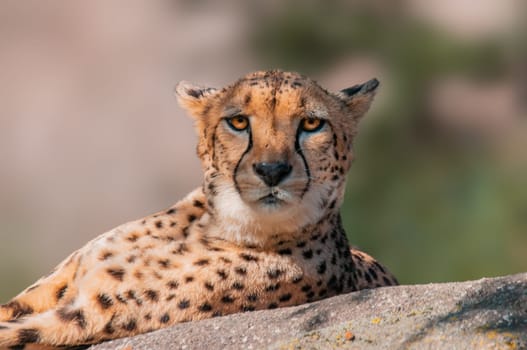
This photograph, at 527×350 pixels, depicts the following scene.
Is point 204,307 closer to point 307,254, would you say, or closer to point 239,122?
point 307,254

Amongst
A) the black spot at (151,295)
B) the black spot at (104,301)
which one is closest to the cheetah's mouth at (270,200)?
the black spot at (151,295)

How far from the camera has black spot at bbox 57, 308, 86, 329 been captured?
9.50ft

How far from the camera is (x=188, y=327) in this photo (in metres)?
2.84

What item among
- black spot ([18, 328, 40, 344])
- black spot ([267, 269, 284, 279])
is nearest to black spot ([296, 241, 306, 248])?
black spot ([267, 269, 284, 279])

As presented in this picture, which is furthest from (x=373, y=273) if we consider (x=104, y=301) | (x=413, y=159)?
(x=413, y=159)

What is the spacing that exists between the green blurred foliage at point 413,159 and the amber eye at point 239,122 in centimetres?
419

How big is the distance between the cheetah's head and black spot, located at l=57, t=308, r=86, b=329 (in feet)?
1.57

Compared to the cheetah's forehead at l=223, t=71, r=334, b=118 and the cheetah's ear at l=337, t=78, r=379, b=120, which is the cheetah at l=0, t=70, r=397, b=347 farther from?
the cheetah's ear at l=337, t=78, r=379, b=120

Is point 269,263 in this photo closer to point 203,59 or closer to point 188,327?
point 188,327

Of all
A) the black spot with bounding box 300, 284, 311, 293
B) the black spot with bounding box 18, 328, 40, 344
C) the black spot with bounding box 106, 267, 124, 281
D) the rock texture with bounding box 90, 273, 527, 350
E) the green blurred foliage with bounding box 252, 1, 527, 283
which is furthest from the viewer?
the green blurred foliage with bounding box 252, 1, 527, 283

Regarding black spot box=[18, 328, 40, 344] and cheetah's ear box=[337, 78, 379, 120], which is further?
cheetah's ear box=[337, 78, 379, 120]

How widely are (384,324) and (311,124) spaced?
734 millimetres

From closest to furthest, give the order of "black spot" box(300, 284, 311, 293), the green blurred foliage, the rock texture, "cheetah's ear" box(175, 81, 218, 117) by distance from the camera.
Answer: the rock texture, "black spot" box(300, 284, 311, 293), "cheetah's ear" box(175, 81, 218, 117), the green blurred foliage

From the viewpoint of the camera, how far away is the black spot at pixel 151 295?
293 cm
